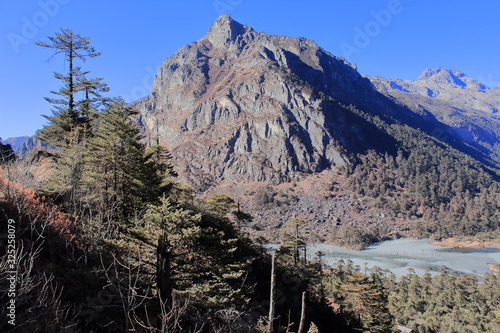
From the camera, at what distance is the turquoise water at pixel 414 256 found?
73.9 m

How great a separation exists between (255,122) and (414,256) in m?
85.1

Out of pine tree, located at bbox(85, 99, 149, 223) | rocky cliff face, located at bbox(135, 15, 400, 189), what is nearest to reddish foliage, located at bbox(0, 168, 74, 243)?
pine tree, located at bbox(85, 99, 149, 223)

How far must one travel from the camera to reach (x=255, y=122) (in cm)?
13800

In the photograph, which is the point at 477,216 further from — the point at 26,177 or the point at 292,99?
the point at 26,177

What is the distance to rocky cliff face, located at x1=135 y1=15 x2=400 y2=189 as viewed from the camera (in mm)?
130750

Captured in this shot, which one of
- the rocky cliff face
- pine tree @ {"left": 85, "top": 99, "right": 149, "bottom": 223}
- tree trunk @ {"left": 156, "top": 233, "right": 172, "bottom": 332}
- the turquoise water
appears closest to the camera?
tree trunk @ {"left": 156, "top": 233, "right": 172, "bottom": 332}

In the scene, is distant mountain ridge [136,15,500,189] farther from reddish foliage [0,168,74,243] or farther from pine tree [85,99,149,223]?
reddish foliage [0,168,74,243]

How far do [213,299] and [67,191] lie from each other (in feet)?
26.0

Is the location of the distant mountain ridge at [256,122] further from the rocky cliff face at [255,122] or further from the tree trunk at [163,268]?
the tree trunk at [163,268]

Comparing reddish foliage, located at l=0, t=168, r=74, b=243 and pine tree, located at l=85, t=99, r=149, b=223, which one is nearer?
reddish foliage, located at l=0, t=168, r=74, b=243

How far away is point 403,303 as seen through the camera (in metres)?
46.8

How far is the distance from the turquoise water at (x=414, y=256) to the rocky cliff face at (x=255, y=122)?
45320 millimetres

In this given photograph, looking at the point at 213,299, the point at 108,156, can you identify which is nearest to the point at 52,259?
the point at 213,299

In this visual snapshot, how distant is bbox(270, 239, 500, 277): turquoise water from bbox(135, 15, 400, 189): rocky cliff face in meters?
45.3
